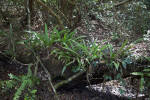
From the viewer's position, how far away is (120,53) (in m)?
2.79

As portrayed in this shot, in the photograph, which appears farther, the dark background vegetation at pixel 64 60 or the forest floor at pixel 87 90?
the forest floor at pixel 87 90

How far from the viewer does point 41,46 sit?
3.27 meters

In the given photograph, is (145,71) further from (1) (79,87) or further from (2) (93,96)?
(1) (79,87)

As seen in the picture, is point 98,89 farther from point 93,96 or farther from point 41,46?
point 41,46

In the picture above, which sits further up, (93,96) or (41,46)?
(41,46)

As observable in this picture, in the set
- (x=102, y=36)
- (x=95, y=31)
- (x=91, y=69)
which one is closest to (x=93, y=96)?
(x=91, y=69)

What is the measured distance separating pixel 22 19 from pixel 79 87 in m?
2.97

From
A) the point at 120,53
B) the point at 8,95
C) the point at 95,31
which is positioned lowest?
the point at 8,95

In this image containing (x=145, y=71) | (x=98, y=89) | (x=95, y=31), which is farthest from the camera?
(x=95, y=31)

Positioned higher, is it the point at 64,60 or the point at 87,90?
the point at 64,60

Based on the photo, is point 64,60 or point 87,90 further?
point 87,90

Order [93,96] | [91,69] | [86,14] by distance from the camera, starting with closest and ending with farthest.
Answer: [91,69] → [93,96] → [86,14]

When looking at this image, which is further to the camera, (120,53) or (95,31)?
(95,31)

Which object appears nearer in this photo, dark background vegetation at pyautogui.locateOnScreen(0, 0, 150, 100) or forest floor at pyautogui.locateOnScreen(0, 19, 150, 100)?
dark background vegetation at pyautogui.locateOnScreen(0, 0, 150, 100)
